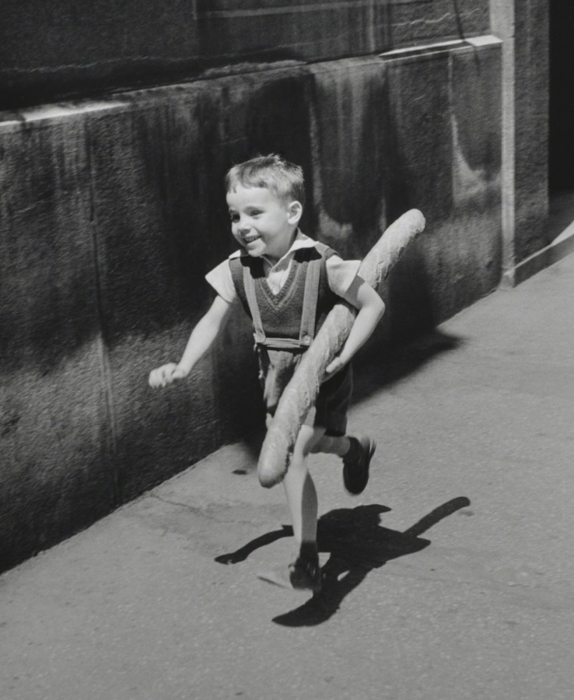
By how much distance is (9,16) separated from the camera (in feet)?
13.4

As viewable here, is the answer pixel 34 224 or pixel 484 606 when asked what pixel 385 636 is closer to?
pixel 484 606

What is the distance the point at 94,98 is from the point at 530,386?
8.59 ft

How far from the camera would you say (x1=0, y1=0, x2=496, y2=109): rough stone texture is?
4156 mm

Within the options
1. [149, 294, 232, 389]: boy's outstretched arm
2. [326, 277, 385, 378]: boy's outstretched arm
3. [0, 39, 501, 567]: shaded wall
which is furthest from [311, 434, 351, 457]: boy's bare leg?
[0, 39, 501, 567]: shaded wall

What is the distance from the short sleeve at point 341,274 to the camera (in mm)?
3771

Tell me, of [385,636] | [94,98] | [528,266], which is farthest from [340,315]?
[528,266]

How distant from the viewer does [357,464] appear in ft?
14.1

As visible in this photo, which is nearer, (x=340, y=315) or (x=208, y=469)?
(x=340, y=315)

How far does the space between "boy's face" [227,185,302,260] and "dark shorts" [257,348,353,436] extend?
14.1 inches

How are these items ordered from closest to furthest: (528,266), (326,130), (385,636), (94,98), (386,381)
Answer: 1. (385,636)
2. (94,98)
3. (326,130)
4. (386,381)
5. (528,266)

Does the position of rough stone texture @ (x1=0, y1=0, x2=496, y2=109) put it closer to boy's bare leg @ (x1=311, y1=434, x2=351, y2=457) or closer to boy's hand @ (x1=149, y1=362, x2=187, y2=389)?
boy's hand @ (x1=149, y1=362, x2=187, y2=389)

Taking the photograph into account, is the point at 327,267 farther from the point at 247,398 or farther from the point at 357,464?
the point at 247,398

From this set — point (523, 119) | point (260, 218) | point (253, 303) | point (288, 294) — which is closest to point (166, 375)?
point (253, 303)

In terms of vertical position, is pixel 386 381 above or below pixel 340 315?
below
